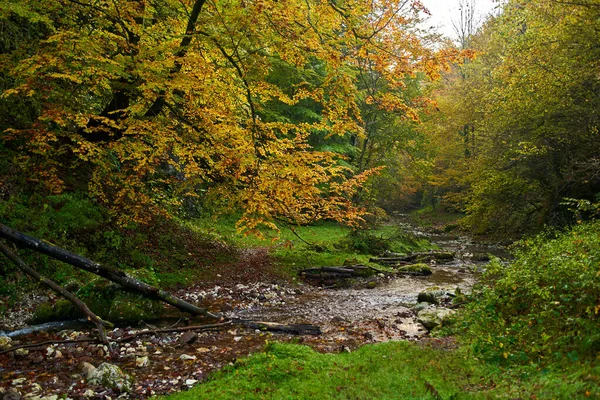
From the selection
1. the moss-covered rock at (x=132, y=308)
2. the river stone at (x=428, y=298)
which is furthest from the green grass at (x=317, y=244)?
the moss-covered rock at (x=132, y=308)

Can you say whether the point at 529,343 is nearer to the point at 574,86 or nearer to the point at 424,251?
the point at 574,86

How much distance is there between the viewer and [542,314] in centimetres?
532

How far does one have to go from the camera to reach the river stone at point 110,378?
5044 millimetres

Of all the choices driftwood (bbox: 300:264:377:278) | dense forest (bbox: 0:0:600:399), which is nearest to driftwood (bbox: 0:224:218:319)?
dense forest (bbox: 0:0:600:399)

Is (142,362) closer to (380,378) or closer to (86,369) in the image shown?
(86,369)

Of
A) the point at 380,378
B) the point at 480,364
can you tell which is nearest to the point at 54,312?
the point at 380,378

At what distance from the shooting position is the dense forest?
5.48 meters

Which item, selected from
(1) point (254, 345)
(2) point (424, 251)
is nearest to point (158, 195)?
(1) point (254, 345)

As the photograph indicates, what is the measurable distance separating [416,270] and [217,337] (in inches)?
399

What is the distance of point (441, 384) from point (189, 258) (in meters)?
9.48

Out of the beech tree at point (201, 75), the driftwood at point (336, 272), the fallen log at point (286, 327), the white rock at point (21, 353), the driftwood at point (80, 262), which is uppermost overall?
the beech tree at point (201, 75)

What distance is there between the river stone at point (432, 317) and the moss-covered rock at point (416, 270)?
5.93 meters

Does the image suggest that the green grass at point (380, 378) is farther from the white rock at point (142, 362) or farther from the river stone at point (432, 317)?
the river stone at point (432, 317)

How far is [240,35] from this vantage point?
7.62 m
